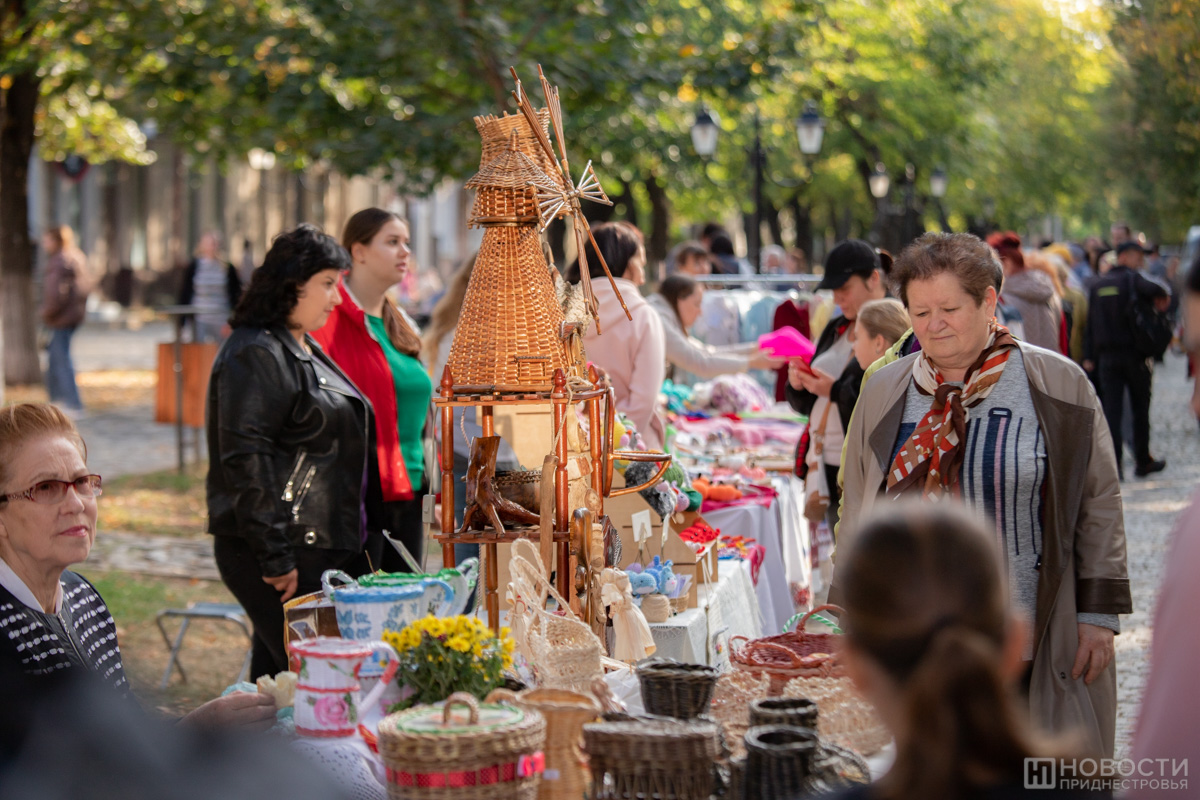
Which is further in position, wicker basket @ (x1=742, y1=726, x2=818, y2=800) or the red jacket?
the red jacket

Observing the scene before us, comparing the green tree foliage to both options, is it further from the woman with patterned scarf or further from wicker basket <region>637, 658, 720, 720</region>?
wicker basket <region>637, 658, 720, 720</region>

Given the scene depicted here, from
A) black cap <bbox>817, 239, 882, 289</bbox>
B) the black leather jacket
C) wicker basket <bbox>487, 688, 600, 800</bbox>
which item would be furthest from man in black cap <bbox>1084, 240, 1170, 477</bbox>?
wicker basket <bbox>487, 688, 600, 800</bbox>

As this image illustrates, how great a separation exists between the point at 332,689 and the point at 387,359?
2.67 meters

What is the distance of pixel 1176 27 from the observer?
35.4ft

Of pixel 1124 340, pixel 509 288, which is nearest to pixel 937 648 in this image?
pixel 509 288

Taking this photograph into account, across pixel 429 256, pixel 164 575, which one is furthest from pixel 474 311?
pixel 429 256

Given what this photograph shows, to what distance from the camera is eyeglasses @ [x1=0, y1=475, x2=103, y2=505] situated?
9.53 feet

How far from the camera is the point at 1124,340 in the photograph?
11.9m

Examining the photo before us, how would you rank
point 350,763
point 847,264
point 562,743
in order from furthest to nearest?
point 847,264
point 350,763
point 562,743

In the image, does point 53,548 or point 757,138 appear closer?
point 53,548

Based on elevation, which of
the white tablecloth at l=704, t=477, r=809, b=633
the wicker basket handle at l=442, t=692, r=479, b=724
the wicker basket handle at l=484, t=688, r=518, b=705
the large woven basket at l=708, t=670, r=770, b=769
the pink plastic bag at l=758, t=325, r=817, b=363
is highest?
the pink plastic bag at l=758, t=325, r=817, b=363

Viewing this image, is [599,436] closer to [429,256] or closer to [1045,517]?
[1045,517]

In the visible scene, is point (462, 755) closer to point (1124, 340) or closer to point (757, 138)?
point (1124, 340)

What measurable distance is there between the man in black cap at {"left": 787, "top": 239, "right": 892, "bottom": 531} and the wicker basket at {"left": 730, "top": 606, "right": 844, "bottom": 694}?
266cm
